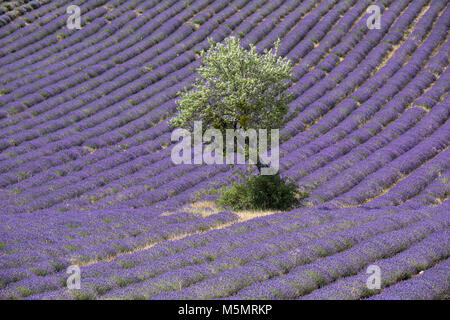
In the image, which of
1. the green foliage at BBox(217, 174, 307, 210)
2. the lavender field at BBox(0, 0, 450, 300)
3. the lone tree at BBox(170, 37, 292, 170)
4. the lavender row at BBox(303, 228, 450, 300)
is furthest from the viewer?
the green foliage at BBox(217, 174, 307, 210)

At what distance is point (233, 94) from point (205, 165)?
6.24 meters

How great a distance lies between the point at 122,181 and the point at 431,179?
464 inches

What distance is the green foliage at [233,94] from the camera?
794 inches

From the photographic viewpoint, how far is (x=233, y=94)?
66.0 feet

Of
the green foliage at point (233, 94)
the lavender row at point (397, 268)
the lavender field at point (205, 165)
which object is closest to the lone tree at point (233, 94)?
the green foliage at point (233, 94)

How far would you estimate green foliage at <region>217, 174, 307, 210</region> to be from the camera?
68.3ft

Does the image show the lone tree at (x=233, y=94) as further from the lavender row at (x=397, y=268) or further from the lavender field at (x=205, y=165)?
the lavender row at (x=397, y=268)

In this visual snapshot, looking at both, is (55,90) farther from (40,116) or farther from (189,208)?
(189,208)

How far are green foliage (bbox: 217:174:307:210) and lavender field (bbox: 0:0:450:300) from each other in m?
0.78

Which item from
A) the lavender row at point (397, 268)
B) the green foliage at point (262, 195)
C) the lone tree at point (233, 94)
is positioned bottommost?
the lavender row at point (397, 268)

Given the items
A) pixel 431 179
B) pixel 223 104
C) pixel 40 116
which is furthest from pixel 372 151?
pixel 40 116

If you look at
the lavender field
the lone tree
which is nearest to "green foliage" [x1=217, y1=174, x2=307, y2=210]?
the lavender field

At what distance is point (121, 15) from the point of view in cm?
4116

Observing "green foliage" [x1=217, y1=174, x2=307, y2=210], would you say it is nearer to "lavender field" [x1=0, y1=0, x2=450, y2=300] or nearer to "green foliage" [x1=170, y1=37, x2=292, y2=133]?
"lavender field" [x1=0, y1=0, x2=450, y2=300]
